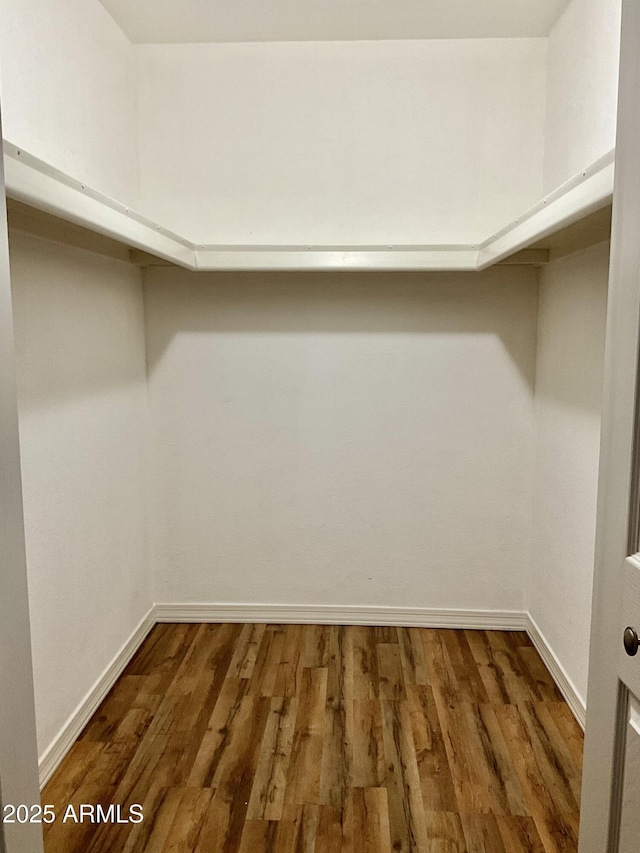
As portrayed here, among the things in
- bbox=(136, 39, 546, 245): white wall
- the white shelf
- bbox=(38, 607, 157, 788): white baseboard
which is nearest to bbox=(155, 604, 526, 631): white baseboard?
bbox=(38, 607, 157, 788): white baseboard

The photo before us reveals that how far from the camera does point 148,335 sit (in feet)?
9.34

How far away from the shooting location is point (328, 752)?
6.59ft

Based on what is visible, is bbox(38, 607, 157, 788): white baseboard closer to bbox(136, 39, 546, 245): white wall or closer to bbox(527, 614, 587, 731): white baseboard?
bbox(527, 614, 587, 731): white baseboard

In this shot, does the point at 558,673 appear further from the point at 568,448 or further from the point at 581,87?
the point at 581,87

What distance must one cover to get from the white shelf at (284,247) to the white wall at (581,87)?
1.39ft

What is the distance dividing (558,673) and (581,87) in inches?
88.3

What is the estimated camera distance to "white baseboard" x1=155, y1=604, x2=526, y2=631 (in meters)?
2.92

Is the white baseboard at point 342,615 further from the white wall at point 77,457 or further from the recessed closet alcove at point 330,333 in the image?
the white wall at point 77,457

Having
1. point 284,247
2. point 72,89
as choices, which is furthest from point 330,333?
point 72,89

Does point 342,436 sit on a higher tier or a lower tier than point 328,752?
higher

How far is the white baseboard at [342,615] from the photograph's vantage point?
2.92 m

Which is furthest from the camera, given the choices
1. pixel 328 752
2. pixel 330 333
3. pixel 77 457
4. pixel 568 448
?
pixel 330 333

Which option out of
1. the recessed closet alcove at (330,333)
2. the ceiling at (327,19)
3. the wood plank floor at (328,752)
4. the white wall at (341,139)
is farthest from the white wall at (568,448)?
the ceiling at (327,19)

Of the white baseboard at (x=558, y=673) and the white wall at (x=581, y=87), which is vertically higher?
the white wall at (x=581, y=87)
